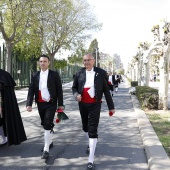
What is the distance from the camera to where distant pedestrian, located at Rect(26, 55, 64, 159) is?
4.93 metres

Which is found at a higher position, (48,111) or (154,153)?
(48,111)

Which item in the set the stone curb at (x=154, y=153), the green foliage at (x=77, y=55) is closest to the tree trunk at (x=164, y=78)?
the stone curb at (x=154, y=153)

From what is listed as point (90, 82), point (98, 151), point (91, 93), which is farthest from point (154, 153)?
point (90, 82)

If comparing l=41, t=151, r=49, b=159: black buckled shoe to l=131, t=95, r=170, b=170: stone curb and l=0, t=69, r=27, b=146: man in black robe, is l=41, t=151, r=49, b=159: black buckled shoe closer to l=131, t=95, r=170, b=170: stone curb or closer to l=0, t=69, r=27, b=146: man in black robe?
l=0, t=69, r=27, b=146: man in black robe

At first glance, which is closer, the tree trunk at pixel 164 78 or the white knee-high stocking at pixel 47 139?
→ the white knee-high stocking at pixel 47 139

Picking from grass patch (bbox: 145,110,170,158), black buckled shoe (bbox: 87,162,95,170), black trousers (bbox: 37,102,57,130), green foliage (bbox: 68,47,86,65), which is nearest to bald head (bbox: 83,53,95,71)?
black trousers (bbox: 37,102,57,130)

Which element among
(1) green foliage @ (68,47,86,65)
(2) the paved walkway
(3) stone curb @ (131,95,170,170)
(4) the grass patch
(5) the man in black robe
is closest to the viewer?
(3) stone curb @ (131,95,170,170)

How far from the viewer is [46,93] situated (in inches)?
196

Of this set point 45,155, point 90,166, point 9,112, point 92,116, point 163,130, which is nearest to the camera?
point 90,166

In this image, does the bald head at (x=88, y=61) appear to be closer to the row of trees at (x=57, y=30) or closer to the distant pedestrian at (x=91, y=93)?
the distant pedestrian at (x=91, y=93)

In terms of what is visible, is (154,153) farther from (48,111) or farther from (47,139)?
(48,111)

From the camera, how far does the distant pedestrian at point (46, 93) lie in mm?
4926

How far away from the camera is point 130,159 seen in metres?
4.89

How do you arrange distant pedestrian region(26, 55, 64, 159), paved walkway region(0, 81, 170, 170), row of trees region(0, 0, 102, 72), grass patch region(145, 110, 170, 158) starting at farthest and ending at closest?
row of trees region(0, 0, 102, 72)
grass patch region(145, 110, 170, 158)
distant pedestrian region(26, 55, 64, 159)
paved walkway region(0, 81, 170, 170)
